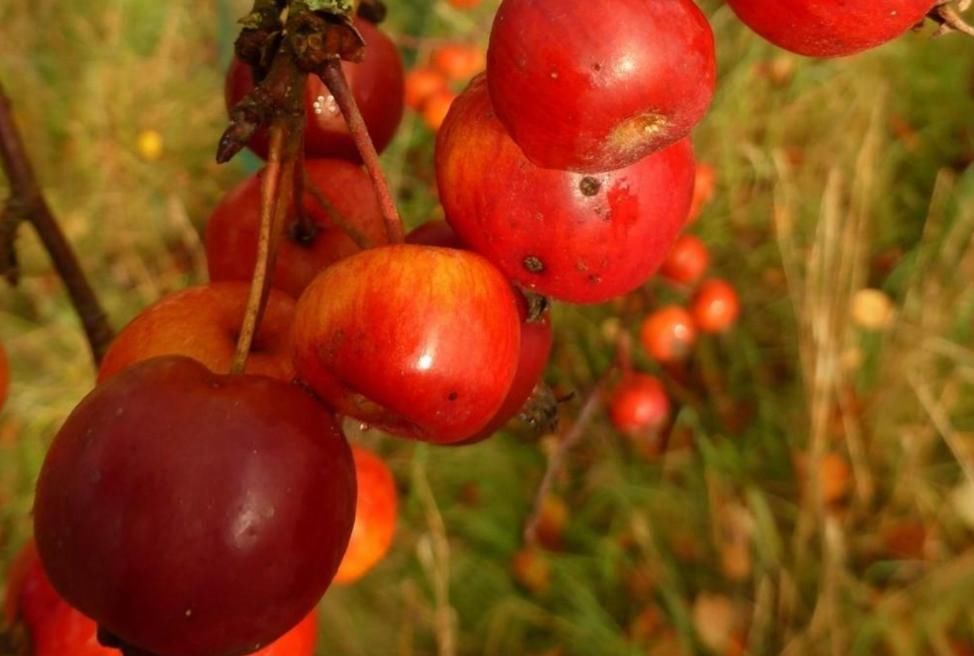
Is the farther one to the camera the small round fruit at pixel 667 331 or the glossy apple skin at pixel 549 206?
the small round fruit at pixel 667 331

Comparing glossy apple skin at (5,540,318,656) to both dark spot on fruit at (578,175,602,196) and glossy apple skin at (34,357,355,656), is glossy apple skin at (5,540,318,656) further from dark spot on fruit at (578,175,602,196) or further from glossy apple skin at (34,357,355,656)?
dark spot on fruit at (578,175,602,196)

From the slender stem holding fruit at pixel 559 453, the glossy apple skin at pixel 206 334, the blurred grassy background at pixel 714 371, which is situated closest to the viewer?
the glossy apple skin at pixel 206 334

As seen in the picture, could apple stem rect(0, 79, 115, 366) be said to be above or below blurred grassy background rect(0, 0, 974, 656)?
above

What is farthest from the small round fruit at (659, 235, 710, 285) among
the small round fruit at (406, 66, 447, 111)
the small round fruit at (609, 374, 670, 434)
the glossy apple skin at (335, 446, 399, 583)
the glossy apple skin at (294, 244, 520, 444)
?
the glossy apple skin at (294, 244, 520, 444)

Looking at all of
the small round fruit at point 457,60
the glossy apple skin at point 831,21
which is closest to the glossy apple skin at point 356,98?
the glossy apple skin at point 831,21

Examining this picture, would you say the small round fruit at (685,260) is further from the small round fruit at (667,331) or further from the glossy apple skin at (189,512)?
the glossy apple skin at (189,512)

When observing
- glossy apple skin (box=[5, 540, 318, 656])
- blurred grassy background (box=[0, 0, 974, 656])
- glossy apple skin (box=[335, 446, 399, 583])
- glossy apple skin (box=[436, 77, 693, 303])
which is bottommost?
blurred grassy background (box=[0, 0, 974, 656])

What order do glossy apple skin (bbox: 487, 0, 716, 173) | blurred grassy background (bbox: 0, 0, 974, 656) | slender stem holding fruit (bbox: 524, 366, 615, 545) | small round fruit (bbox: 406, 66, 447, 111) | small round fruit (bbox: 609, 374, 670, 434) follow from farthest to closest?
small round fruit (bbox: 406, 66, 447, 111)
small round fruit (bbox: 609, 374, 670, 434)
blurred grassy background (bbox: 0, 0, 974, 656)
slender stem holding fruit (bbox: 524, 366, 615, 545)
glossy apple skin (bbox: 487, 0, 716, 173)
